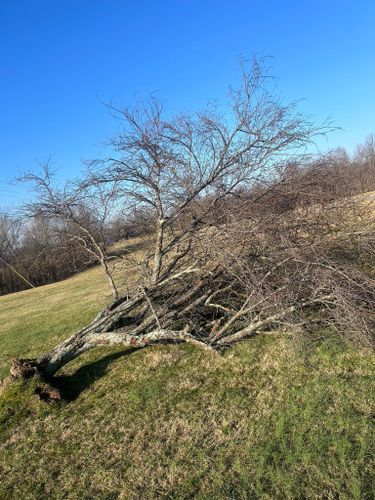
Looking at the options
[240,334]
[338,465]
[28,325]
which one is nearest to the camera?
[338,465]

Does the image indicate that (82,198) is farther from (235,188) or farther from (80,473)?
(80,473)

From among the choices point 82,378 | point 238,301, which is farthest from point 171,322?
point 82,378

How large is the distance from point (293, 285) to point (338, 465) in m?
2.30

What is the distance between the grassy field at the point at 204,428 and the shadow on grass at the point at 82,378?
27 millimetres

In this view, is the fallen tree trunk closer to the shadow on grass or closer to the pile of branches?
the pile of branches

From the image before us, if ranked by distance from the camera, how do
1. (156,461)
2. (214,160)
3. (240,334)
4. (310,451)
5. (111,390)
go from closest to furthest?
(310,451)
(156,461)
(111,390)
(240,334)
(214,160)

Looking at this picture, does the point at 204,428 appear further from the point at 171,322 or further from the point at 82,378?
the point at 82,378

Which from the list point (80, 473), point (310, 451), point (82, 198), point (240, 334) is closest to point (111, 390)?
point (80, 473)

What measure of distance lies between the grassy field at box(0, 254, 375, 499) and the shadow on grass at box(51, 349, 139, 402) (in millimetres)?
27

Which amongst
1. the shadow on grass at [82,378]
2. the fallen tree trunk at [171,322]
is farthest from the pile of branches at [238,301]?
the shadow on grass at [82,378]

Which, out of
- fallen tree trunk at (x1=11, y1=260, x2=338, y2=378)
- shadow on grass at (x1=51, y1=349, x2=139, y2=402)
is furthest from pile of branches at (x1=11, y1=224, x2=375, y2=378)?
shadow on grass at (x1=51, y1=349, x2=139, y2=402)

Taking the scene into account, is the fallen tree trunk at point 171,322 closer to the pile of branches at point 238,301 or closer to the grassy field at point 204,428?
the pile of branches at point 238,301

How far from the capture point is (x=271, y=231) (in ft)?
16.8

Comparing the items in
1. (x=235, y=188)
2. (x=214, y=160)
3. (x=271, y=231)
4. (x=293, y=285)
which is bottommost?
(x=293, y=285)
